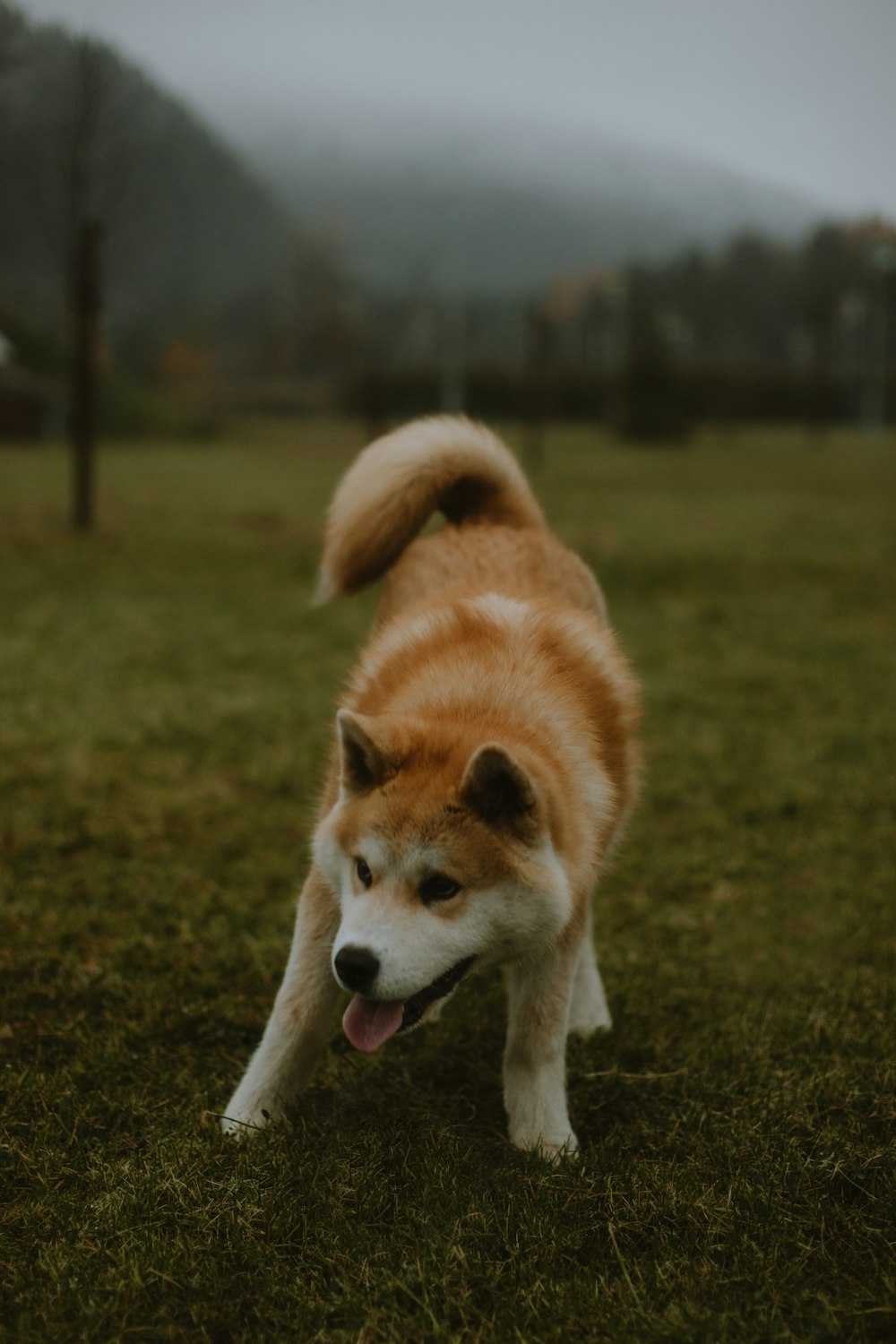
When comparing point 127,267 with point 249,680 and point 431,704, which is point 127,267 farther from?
point 431,704

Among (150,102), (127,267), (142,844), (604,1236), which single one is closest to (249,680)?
(142,844)

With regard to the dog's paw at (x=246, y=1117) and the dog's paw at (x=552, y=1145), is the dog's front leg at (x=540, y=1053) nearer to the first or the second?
the dog's paw at (x=552, y=1145)

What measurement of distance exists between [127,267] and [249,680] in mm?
13852

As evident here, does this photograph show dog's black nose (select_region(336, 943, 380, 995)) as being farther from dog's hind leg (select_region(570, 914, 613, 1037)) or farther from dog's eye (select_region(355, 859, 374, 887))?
dog's hind leg (select_region(570, 914, 613, 1037))

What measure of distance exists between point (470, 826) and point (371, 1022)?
49 centimetres

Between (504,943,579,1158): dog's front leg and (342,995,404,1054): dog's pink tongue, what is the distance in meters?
0.47

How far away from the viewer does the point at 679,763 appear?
5.95 m

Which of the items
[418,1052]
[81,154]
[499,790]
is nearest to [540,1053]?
[418,1052]

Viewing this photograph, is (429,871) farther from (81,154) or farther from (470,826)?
(81,154)

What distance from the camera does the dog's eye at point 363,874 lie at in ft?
8.52

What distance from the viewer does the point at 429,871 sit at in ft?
8.22

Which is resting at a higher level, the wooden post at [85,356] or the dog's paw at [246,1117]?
the wooden post at [85,356]

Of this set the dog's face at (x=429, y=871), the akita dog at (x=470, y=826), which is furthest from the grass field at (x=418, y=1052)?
the dog's face at (x=429, y=871)

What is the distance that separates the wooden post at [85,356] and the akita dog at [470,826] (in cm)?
1035
